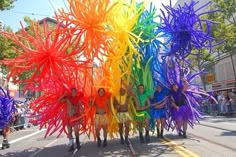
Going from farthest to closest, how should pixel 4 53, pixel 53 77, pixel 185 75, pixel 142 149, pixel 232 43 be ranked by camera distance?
pixel 232 43 → pixel 4 53 → pixel 185 75 → pixel 53 77 → pixel 142 149

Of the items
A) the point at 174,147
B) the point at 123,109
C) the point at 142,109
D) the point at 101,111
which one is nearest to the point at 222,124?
the point at 142,109

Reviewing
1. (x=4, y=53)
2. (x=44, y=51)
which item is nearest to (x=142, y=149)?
(x=44, y=51)

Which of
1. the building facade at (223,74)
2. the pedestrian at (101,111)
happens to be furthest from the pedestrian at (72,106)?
the building facade at (223,74)

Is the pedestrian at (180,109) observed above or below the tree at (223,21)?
below

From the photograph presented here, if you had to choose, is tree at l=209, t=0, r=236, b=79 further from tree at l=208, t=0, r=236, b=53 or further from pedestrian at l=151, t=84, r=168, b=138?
pedestrian at l=151, t=84, r=168, b=138

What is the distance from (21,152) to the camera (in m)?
12.1

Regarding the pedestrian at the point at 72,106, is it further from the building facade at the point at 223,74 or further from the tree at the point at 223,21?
the building facade at the point at 223,74

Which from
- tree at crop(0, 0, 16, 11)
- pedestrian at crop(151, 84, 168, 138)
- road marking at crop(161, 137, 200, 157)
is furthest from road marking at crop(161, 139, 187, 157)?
tree at crop(0, 0, 16, 11)

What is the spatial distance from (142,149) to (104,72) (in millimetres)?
2965

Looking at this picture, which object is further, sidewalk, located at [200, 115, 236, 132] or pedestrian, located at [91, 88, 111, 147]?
sidewalk, located at [200, 115, 236, 132]

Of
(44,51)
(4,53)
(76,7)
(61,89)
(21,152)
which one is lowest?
(21,152)

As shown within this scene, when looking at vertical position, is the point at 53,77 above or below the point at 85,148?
above

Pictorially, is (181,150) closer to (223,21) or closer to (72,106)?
(72,106)

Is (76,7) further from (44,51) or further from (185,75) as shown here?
(185,75)
